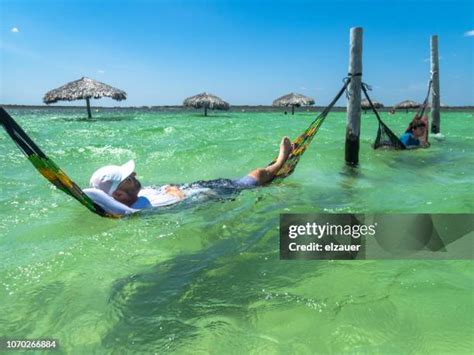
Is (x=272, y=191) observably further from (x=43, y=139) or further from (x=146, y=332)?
(x=43, y=139)

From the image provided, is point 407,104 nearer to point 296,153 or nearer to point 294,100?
point 294,100

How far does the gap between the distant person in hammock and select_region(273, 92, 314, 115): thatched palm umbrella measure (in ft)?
62.6

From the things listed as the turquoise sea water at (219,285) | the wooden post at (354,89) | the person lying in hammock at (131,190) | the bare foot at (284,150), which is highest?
the wooden post at (354,89)

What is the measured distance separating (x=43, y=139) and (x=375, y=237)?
11.0m

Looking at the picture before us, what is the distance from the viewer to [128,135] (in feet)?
41.4

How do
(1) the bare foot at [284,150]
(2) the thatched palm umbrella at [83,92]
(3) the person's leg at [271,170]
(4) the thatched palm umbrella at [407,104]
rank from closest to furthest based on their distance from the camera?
1. (3) the person's leg at [271,170]
2. (1) the bare foot at [284,150]
3. (2) the thatched palm umbrella at [83,92]
4. (4) the thatched palm umbrella at [407,104]

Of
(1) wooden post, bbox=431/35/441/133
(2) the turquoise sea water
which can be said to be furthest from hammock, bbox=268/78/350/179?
(1) wooden post, bbox=431/35/441/133

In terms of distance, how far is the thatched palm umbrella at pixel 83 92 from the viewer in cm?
2075

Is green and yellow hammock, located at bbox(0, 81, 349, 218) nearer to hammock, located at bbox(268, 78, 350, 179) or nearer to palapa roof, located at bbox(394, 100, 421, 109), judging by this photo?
hammock, located at bbox(268, 78, 350, 179)

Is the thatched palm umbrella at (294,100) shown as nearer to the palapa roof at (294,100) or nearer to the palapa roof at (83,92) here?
the palapa roof at (294,100)

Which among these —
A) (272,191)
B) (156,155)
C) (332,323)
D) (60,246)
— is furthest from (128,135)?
(332,323)

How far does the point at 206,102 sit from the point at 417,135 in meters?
17.7

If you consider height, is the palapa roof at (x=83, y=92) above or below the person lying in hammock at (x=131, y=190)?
above

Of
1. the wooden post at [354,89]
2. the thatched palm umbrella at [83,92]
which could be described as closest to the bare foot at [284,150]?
the wooden post at [354,89]
